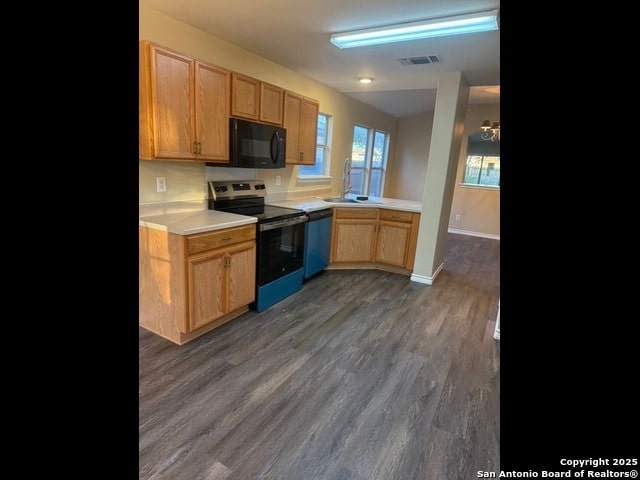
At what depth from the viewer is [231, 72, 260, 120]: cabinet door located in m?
2.79

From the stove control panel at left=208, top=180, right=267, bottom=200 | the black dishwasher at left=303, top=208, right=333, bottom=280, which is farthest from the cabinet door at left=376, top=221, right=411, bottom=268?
the stove control panel at left=208, top=180, right=267, bottom=200

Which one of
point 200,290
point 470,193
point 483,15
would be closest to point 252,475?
point 200,290

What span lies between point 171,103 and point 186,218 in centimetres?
81

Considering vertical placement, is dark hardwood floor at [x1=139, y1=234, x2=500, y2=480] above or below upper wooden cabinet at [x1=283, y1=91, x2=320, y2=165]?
below

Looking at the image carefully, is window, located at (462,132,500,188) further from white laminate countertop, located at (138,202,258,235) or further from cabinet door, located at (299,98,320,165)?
white laminate countertop, located at (138,202,258,235)

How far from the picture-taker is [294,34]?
273 cm

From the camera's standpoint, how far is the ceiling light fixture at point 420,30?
7.35 feet

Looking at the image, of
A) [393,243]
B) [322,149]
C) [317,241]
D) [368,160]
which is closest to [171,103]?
[317,241]

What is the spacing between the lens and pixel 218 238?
8.13 feet

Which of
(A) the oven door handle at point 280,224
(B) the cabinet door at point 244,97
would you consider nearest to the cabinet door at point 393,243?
(A) the oven door handle at point 280,224

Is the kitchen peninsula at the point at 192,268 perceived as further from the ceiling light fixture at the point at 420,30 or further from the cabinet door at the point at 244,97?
the ceiling light fixture at the point at 420,30

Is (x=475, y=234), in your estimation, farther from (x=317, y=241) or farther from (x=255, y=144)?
(x=255, y=144)

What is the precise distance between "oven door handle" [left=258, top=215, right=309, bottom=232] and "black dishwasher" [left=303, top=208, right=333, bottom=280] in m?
0.16
